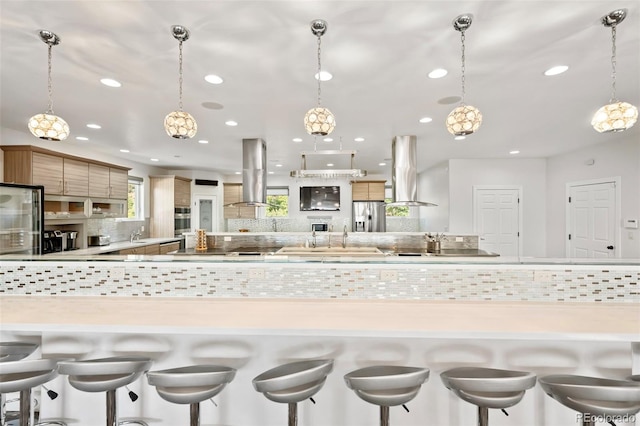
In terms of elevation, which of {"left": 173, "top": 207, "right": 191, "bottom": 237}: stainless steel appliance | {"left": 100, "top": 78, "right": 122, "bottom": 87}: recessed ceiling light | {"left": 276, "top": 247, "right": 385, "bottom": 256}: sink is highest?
{"left": 100, "top": 78, "right": 122, "bottom": 87}: recessed ceiling light

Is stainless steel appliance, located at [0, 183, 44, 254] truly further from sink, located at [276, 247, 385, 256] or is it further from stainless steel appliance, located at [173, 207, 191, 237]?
stainless steel appliance, located at [173, 207, 191, 237]

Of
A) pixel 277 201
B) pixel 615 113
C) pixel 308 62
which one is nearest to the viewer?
pixel 615 113

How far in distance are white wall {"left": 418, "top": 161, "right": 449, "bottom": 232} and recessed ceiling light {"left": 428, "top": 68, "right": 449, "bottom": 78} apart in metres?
4.24

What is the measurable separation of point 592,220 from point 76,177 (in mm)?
7982

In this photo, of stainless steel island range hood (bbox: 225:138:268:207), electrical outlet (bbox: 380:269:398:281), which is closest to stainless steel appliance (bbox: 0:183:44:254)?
stainless steel island range hood (bbox: 225:138:268:207)

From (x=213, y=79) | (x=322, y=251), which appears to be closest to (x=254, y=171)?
(x=322, y=251)

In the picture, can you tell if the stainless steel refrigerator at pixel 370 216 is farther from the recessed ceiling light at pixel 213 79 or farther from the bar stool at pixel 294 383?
the bar stool at pixel 294 383

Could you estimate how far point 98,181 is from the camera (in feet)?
15.7

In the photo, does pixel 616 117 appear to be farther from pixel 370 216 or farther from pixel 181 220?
pixel 181 220

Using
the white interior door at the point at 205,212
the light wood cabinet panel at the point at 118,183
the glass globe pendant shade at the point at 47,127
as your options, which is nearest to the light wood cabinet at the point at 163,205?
the white interior door at the point at 205,212

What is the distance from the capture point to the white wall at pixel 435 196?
20.7 feet

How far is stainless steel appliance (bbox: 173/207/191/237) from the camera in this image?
22.2 ft

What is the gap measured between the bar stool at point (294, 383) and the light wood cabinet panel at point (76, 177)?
4.51m

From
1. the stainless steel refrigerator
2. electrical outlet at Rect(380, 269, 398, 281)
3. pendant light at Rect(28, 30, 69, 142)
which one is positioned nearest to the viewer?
electrical outlet at Rect(380, 269, 398, 281)
